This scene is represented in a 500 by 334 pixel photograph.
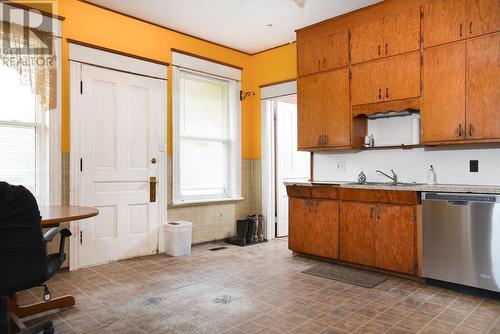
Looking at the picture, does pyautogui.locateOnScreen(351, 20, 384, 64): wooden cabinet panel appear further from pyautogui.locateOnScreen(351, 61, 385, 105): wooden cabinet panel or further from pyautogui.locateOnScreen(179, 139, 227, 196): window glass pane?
pyautogui.locateOnScreen(179, 139, 227, 196): window glass pane

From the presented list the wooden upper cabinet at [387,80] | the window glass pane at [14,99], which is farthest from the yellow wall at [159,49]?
the wooden upper cabinet at [387,80]

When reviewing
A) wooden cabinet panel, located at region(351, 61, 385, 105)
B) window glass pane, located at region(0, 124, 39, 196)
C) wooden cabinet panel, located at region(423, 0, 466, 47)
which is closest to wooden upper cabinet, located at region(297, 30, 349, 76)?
wooden cabinet panel, located at region(351, 61, 385, 105)

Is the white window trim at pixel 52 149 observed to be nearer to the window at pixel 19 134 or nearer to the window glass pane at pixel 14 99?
the window at pixel 19 134

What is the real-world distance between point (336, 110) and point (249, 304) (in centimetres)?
249

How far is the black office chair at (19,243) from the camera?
178 cm

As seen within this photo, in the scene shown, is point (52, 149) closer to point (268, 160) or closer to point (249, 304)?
point (249, 304)

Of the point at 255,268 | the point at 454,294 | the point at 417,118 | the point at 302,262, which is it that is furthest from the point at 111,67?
the point at 454,294

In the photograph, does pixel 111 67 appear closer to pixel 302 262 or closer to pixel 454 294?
pixel 302 262

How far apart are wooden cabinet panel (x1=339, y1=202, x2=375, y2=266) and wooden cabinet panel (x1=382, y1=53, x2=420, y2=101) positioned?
121 centimetres

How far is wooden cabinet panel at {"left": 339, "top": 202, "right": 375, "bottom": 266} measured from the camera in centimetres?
362

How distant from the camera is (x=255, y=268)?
152 inches

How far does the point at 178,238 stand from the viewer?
4.38 meters

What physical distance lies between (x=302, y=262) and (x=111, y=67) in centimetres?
322

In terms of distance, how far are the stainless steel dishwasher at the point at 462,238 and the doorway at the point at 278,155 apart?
2.59 metres
